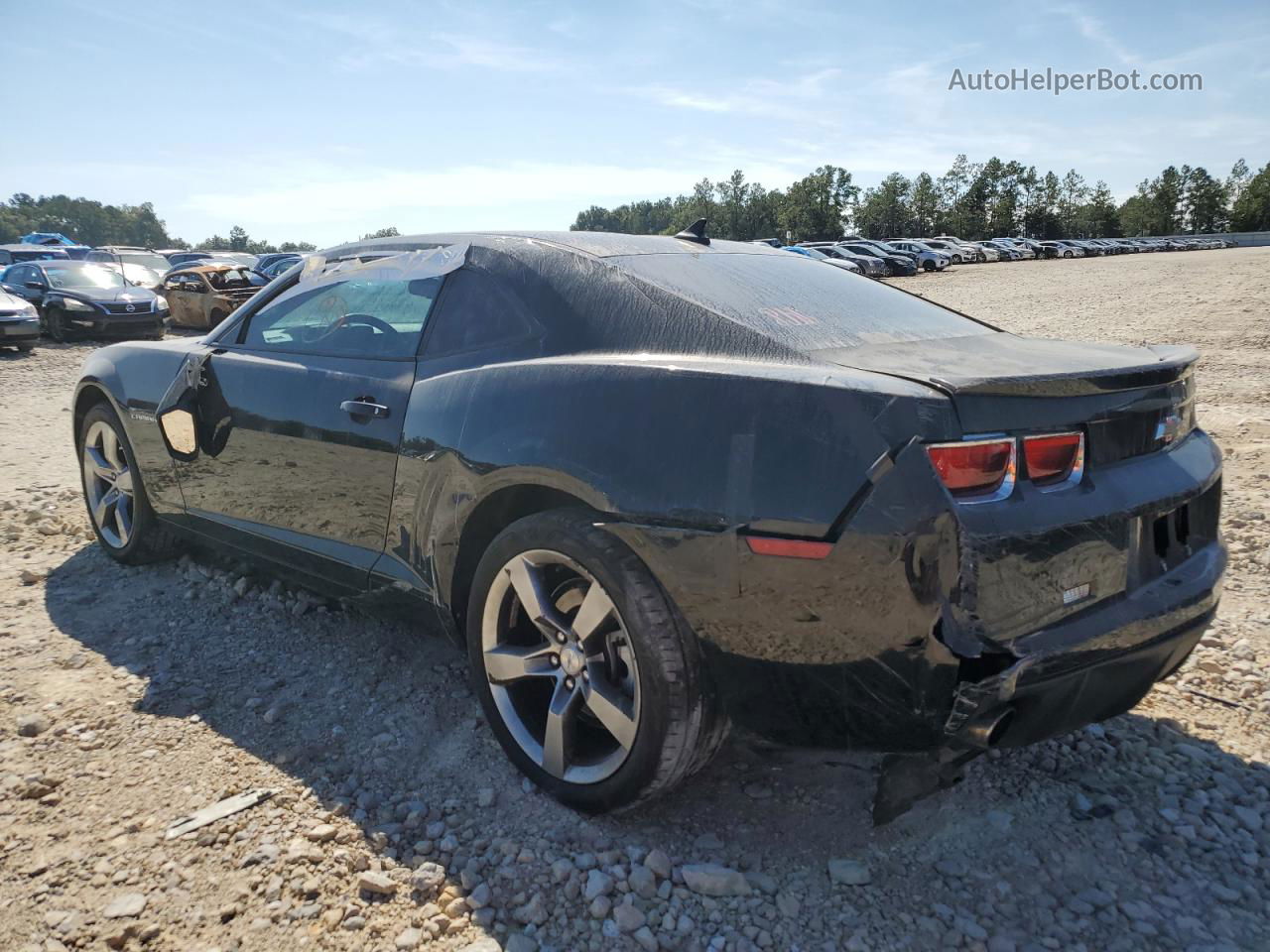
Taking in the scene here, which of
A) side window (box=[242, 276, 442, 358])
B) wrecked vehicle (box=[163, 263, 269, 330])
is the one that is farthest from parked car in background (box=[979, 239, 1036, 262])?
side window (box=[242, 276, 442, 358])

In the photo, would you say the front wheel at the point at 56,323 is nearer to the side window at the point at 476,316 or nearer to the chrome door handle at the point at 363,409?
the chrome door handle at the point at 363,409

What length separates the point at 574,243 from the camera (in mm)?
2971

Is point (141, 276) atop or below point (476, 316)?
atop

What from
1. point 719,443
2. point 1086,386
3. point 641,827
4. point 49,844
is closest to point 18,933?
point 49,844

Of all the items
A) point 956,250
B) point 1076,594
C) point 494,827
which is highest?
point 956,250

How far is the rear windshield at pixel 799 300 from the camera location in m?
2.45

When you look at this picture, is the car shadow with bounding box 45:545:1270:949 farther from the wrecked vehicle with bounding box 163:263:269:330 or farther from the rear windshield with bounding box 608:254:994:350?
the wrecked vehicle with bounding box 163:263:269:330

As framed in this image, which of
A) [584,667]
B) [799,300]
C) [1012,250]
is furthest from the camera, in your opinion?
[1012,250]

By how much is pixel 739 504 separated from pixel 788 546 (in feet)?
0.48

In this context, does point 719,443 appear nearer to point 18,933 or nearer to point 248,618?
point 18,933

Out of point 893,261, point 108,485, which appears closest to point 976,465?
point 108,485

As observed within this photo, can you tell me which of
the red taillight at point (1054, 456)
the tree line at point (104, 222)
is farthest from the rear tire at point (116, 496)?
the tree line at point (104, 222)

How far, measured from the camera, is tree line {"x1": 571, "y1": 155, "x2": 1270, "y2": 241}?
88312mm

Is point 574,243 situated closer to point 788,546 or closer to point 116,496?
point 788,546
